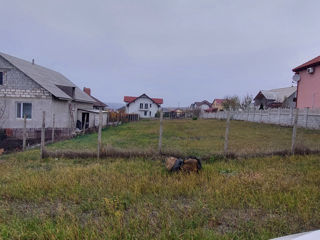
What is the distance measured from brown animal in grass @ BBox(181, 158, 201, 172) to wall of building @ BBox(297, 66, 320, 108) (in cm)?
1682

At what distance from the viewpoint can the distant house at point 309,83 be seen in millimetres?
16844

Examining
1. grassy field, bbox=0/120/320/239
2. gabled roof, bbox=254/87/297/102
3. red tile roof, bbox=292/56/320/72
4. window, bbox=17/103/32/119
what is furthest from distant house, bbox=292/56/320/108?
window, bbox=17/103/32/119

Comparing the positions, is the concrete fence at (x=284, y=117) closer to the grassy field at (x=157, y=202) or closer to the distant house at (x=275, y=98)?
the grassy field at (x=157, y=202)

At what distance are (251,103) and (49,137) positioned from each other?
139 ft

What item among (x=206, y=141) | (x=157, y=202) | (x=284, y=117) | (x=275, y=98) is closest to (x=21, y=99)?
(x=206, y=141)

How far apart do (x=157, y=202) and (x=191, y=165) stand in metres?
1.69

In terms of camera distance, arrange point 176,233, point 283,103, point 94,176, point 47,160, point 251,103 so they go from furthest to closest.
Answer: point 251,103
point 283,103
point 47,160
point 94,176
point 176,233

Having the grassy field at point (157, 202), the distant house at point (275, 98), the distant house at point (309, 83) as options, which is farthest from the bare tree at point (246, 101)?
the grassy field at point (157, 202)

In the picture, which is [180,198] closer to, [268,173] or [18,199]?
[268,173]

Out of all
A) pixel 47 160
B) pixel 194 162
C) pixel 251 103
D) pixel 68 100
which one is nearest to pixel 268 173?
pixel 194 162

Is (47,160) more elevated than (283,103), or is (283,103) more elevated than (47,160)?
(283,103)

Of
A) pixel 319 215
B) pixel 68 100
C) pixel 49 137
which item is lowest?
pixel 49 137

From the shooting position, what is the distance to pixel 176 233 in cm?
248

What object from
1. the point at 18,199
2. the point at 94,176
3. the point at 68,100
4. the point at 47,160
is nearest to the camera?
the point at 18,199
